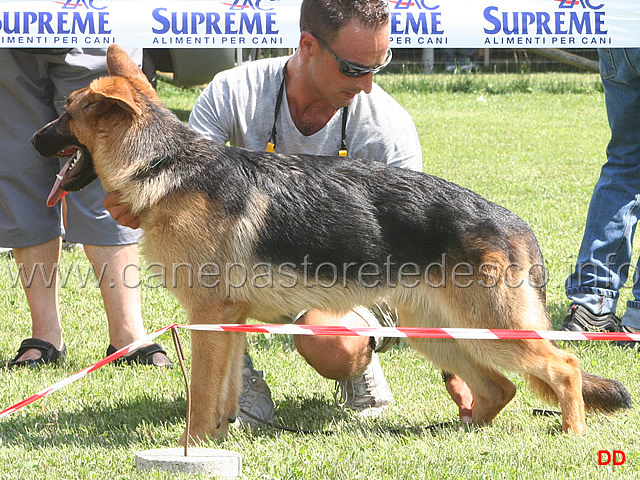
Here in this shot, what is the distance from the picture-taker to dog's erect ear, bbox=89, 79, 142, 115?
10.2ft

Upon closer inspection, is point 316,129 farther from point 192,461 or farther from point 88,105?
point 192,461

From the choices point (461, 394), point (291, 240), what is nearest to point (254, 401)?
point (291, 240)

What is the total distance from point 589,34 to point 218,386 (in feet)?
15.5

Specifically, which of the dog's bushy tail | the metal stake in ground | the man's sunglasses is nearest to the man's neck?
the man's sunglasses

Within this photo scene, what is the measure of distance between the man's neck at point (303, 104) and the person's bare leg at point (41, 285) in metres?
1.62

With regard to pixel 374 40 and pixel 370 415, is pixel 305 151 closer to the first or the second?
pixel 374 40

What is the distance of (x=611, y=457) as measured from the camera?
304cm

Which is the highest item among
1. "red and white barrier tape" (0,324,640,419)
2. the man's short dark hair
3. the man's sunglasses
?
the man's short dark hair

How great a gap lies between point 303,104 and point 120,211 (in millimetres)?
1063

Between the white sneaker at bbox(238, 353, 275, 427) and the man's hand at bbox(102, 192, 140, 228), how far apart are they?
86cm

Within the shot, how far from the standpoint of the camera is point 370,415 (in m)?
3.71

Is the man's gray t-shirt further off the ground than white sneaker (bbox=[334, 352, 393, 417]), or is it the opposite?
the man's gray t-shirt

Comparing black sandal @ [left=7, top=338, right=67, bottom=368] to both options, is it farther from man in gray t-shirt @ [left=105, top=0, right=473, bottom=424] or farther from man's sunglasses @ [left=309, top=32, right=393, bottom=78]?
man's sunglasses @ [left=309, top=32, right=393, bottom=78]

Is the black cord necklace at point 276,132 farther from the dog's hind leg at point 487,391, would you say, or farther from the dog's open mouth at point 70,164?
the dog's hind leg at point 487,391
